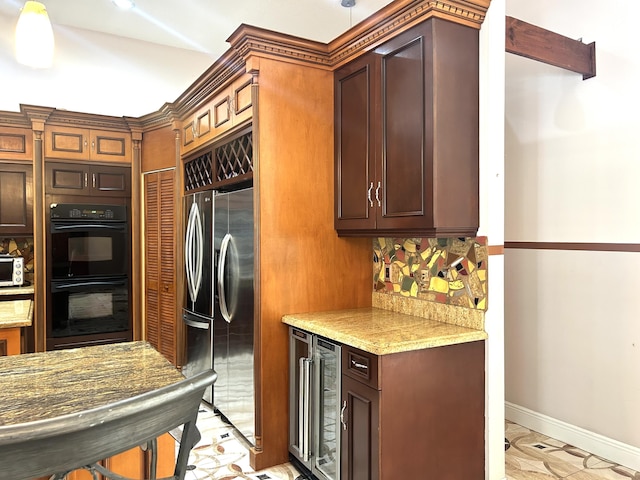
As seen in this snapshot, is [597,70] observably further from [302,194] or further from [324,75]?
[302,194]

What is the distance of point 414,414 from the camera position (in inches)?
80.4

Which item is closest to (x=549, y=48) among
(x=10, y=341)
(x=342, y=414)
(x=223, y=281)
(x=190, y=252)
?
(x=342, y=414)

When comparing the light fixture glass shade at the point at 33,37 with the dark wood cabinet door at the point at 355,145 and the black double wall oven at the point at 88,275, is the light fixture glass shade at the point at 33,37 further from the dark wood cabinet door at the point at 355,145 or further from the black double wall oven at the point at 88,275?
the black double wall oven at the point at 88,275

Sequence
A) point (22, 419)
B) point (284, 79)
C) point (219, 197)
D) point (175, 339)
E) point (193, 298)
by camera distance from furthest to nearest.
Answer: point (175, 339)
point (193, 298)
point (219, 197)
point (284, 79)
point (22, 419)

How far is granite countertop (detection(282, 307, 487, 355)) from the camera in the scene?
2.00 meters

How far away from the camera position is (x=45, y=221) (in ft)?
14.0

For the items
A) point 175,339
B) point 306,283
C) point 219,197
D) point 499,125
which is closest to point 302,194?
point 306,283

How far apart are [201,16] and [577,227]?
10.7ft

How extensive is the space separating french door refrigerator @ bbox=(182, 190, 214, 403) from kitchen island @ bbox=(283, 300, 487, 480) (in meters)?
1.25

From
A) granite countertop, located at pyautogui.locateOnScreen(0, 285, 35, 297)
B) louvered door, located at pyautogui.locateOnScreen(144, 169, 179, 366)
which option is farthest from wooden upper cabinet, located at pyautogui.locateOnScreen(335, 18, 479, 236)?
granite countertop, located at pyautogui.locateOnScreen(0, 285, 35, 297)

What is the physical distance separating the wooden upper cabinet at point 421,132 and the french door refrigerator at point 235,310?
777mm

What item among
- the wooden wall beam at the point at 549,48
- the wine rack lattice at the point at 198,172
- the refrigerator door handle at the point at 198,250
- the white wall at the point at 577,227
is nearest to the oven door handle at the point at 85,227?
the wine rack lattice at the point at 198,172

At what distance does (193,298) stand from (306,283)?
127 centimetres

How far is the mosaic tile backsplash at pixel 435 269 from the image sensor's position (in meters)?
2.31
